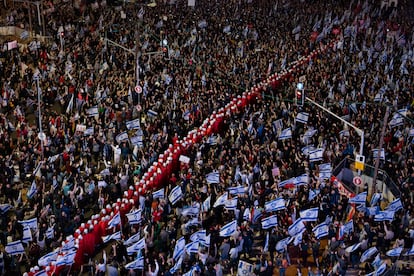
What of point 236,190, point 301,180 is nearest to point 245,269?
point 236,190

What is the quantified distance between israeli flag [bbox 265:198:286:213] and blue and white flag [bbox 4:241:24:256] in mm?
8615

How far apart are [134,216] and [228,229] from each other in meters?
3.32

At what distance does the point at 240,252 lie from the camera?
22.6 metres

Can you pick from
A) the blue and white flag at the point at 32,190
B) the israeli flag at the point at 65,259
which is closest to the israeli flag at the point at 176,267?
the israeli flag at the point at 65,259

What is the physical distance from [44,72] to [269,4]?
23659 mm

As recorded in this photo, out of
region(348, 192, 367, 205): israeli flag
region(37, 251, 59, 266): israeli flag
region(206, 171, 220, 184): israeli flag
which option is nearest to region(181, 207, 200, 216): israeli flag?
region(206, 171, 220, 184): israeli flag

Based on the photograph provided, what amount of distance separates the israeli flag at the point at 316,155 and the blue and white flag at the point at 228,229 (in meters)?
6.82

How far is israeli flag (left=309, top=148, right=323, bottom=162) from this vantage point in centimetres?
2734

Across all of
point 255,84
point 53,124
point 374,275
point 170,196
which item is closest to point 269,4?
point 255,84

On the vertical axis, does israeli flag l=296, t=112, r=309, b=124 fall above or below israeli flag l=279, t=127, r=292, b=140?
above

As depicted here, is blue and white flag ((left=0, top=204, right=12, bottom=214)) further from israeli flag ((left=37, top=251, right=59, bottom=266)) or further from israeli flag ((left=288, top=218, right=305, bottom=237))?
israeli flag ((left=288, top=218, right=305, bottom=237))

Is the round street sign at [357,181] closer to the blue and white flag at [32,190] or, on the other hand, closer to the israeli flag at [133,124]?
the israeli flag at [133,124]

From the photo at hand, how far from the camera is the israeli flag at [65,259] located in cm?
2025

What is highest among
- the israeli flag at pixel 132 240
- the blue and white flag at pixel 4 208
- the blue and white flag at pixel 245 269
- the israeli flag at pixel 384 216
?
the israeli flag at pixel 384 216
